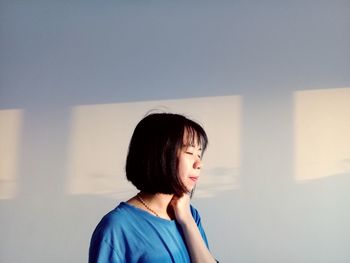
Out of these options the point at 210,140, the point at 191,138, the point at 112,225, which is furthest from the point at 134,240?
Answer: the point at 210,140

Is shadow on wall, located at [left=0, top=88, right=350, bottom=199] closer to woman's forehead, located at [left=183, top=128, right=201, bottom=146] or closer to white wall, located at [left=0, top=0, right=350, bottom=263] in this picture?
white wall, located at [left=0, top=0, right=350, bottom=263]

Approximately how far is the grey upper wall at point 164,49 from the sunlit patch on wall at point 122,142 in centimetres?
6

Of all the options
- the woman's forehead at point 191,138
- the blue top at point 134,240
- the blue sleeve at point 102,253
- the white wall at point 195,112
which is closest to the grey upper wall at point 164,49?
the white wall at point 195,112

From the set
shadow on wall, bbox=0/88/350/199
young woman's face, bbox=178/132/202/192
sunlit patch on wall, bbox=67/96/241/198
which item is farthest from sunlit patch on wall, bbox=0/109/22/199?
young woman's face, bbox=178/132/202/192

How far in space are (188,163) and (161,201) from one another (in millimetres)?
148

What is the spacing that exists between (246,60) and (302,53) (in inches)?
12.4

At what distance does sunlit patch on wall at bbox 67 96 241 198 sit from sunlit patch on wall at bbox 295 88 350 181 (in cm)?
34

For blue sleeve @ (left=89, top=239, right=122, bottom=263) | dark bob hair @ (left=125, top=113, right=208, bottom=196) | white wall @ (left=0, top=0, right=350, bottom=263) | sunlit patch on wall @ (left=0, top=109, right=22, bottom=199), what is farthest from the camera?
sunlit patch on wall @ (left=0, top=109, right=22, bottom=199)

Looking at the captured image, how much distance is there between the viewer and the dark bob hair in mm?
931

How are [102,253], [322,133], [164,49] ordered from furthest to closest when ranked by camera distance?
1. [164,49]
2. [322,133]
3. [102,253]

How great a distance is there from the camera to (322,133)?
1.79 meters

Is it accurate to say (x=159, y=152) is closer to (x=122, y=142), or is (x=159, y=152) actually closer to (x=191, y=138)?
(x=191, y=138)

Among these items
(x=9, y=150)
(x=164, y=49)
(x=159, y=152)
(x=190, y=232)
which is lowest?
(x=190, y=232)

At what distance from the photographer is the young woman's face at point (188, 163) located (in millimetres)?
950
